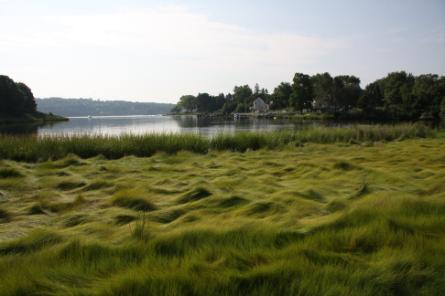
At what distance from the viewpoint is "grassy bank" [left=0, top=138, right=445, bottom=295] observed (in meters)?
2.32

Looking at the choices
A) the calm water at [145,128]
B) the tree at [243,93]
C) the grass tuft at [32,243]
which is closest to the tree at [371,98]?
the calm water at [145,128]

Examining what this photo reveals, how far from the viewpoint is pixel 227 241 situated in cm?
307

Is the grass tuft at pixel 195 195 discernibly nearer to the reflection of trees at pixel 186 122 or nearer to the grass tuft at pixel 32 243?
the grass tuft at pixel 32 243

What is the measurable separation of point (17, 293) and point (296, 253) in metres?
1.95

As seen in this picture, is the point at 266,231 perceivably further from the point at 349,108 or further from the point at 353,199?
the point at 349,108

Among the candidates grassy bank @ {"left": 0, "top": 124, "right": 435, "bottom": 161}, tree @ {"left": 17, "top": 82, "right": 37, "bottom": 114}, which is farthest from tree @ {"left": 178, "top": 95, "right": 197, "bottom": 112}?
grassy bank @ {"left": 0, "top": 124, "right": 435, "bottom": 161}

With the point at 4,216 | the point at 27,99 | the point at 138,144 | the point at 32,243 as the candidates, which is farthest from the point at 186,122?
the point at 32,243

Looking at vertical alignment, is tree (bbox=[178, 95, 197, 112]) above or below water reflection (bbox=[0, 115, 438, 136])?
above

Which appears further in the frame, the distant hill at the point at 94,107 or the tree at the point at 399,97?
the distant hill at the point at 94,107

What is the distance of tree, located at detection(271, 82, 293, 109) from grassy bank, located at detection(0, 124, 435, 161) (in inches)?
3094

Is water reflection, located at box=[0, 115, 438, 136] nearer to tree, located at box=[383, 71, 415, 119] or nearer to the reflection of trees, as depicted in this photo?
the reflection of trees

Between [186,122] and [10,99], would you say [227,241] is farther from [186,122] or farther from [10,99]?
[10,99]

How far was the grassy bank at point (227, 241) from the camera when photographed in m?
2.32

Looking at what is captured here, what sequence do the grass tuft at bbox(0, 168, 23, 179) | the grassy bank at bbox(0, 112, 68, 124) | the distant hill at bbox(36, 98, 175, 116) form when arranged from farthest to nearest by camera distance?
the distant hill at bbox(36, 98, 175, 116), the grassy bank at bbox(0, 112, 68, 124), the grass tuft at bbox(0, 168, 23, 179)
